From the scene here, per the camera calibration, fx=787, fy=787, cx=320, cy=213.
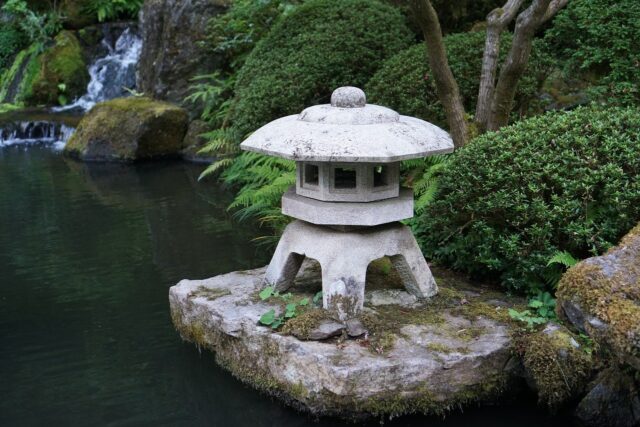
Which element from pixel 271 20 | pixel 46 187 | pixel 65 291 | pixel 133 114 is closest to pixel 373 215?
pixel 65 291

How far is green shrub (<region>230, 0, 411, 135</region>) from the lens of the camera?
11.1m

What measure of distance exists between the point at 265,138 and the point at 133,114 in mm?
10240

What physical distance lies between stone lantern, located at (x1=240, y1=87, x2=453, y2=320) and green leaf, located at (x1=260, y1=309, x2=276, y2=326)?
406mm

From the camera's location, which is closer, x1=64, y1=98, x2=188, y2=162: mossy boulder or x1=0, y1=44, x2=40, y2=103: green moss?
x1=64, y1=98, x2=188, y2=162: mossy boulder

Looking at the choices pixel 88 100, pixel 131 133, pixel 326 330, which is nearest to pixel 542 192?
pixel 326 330

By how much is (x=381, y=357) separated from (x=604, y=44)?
5.78m

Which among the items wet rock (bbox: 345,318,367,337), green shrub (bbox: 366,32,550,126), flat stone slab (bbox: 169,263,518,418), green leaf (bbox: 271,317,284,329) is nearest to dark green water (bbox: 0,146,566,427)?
flat stone slab (bbox: 169,263,518,418)

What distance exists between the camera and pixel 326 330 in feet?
18.7

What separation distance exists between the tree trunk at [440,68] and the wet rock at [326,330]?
10.7ft

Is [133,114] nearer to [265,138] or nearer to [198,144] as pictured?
[198,144]

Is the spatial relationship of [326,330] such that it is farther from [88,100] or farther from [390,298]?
[88,100]

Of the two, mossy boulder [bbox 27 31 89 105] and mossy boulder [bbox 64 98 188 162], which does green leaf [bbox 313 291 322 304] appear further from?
mossy boulder [bbox 27 31 89 105]

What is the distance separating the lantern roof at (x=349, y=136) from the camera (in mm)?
5594

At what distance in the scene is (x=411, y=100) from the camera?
9367 millimetres
